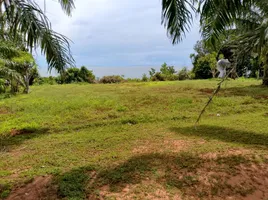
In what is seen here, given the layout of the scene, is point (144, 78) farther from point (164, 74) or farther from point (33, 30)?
point (33, 30)

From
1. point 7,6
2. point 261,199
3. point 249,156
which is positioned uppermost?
point 7,6

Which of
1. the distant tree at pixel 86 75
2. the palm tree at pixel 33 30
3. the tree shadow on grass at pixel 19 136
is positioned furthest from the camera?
the distant tree at pixel 86 75

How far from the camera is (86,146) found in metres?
5.50

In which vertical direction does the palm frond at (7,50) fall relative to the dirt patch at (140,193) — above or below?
above

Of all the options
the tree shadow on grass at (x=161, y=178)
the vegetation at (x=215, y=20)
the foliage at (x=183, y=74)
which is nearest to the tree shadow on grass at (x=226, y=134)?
the tree shadow on grass at (x=161, y=178)

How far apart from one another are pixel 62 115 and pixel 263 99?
746 centimetres

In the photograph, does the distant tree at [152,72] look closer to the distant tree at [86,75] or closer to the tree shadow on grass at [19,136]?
Result: the distant tree at [86,75]

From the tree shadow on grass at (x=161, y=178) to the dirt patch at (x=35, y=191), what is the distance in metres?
0.15

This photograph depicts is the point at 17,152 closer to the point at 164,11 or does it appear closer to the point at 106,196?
the point at 106,196

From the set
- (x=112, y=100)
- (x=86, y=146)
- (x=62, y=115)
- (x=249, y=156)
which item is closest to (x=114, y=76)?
(x=112, y=100)

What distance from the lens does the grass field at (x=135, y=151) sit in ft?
11.9

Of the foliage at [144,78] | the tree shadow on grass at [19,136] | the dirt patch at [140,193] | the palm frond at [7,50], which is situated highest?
the palm frond at [7,50]

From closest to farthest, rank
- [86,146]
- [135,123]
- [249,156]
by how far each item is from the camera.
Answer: [249,156] → [86,146] → [135,123]

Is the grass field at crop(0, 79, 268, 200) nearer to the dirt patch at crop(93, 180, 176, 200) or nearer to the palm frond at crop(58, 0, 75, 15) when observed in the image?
the dirt patch at crop(93, 180, 176, 200)
